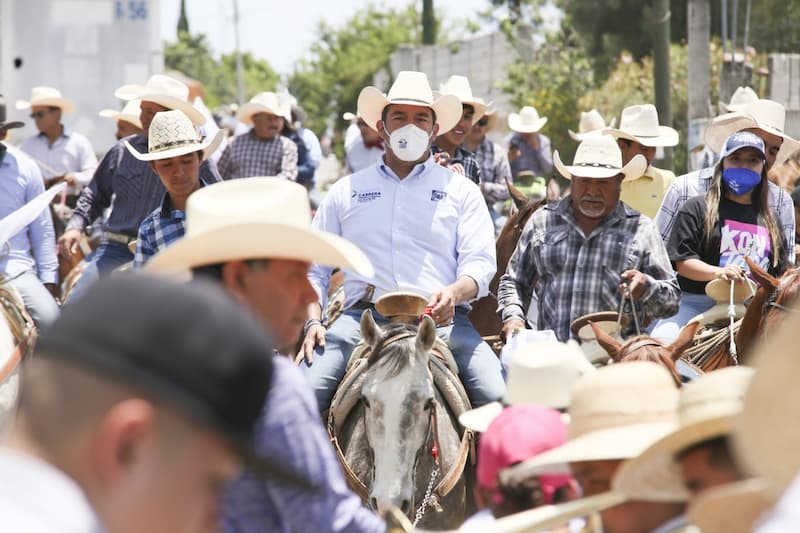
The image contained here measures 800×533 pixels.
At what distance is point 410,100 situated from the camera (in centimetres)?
846

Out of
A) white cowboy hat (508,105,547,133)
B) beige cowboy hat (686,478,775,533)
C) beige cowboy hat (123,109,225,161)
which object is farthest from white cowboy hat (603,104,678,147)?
beige cowboy hat (686,478,775,533)

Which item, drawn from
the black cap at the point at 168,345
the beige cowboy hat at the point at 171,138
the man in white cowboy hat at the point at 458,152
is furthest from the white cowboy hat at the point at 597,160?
the black cap at the point at 168,345

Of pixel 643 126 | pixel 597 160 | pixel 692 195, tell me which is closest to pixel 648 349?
pixel 597 160

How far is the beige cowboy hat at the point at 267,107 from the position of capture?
607 inches

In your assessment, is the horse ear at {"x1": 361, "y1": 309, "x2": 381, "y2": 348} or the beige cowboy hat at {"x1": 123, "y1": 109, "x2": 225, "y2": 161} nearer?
the horse ear at {"x1": 361, "y1": 309, "x2": 381, "y2": 348}

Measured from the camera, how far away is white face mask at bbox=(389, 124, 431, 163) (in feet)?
26.4

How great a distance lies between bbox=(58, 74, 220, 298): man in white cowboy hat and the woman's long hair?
396 cm

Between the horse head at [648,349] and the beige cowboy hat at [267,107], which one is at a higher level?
the beige cowboy hat at [267,107]

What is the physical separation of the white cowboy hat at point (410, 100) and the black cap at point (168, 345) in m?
6.33

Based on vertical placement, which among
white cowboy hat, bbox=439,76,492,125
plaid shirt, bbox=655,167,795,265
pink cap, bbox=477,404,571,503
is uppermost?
white cowboy hat, bbox=439,76,492,125

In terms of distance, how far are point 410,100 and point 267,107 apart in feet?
23.5

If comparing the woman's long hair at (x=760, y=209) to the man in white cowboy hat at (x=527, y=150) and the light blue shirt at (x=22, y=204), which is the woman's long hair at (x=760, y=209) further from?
the man in white cowboy hat at (x=527, y=150)

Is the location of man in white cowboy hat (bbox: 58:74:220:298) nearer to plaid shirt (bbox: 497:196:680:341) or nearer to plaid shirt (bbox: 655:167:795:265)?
plaid shirt (bbox: 497:196:680:341)

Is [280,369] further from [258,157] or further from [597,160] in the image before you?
[258,157]
